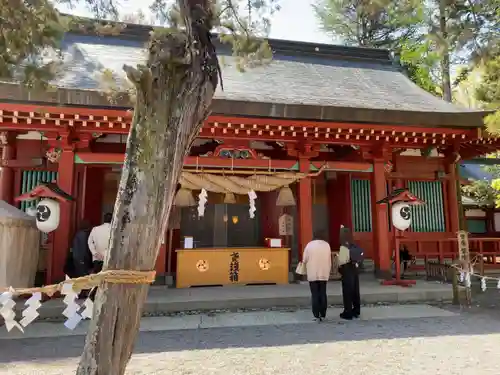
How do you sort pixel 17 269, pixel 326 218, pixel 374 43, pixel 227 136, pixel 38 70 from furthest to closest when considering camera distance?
1. pixel 374 43
2. pixel 326 218
3. pixel 227 136
4. pixel 17 269
5. pixel 38 70

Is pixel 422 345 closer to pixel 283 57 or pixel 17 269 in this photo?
pixel 17 269

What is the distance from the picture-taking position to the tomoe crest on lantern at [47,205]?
278 inches

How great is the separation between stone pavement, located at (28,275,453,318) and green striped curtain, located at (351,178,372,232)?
243 cm

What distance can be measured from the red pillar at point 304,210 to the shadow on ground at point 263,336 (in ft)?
8.94

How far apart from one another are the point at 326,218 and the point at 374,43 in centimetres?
1746

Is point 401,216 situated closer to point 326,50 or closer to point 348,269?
point 348,269

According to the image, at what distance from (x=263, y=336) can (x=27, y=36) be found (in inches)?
200

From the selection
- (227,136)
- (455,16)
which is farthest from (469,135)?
(227,136)

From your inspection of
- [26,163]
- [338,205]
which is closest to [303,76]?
[338,205]

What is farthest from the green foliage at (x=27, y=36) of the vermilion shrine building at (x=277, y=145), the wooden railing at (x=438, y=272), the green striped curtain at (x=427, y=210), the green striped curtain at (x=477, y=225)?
the green striped curtain at (x=477, y=225)

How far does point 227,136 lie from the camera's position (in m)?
8.48

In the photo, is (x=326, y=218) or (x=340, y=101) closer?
(x=340, y=101)

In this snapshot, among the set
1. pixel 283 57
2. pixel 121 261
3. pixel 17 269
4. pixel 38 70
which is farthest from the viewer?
pixel 283 57

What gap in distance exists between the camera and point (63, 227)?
758cm
